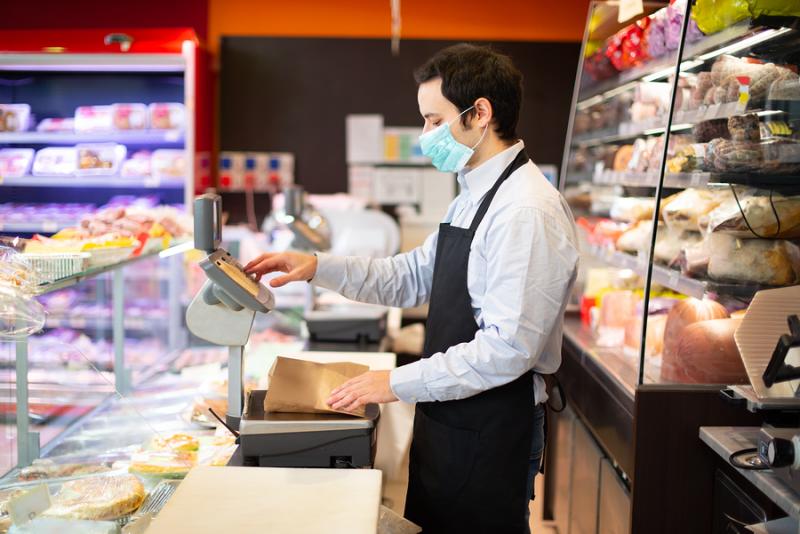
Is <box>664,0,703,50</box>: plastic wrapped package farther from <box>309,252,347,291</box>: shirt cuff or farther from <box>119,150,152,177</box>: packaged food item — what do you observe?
<box>119,150,152,177</box>: packaged food item

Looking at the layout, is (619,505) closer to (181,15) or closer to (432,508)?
(432,508)

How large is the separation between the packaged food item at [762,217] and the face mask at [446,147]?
0.89m

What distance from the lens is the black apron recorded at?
2150mm

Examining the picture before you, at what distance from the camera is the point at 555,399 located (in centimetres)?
409

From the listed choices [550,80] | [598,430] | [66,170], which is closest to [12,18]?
[66,170]

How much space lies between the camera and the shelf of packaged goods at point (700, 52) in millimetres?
2498

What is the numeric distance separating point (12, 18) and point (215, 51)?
1691 mm

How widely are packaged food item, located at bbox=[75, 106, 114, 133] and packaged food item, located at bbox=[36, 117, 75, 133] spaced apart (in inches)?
2.3

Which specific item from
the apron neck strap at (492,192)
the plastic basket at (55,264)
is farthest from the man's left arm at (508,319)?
the plastic basket at (55,264)

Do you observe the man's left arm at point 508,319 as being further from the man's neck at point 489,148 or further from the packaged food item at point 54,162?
the packaged food item at point 54,162

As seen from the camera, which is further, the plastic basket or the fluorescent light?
the fluorescent light

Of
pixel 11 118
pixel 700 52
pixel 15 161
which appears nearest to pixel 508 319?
pixel 700 52

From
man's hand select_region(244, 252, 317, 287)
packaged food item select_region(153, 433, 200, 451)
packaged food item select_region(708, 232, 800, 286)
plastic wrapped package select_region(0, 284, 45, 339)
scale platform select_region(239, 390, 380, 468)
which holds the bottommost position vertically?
packaged food item select_region(153, 433, 200, 451)

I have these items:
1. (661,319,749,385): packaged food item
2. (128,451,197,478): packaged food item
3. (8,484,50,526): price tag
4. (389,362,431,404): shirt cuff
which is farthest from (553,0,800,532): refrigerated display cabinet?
(8,484,50,526): price tag
